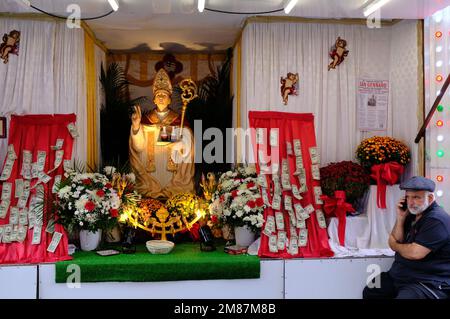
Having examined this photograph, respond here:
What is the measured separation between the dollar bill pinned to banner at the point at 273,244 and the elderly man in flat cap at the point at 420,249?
109cm

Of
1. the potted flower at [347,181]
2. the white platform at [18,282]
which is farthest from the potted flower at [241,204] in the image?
the white platform at [18,282]

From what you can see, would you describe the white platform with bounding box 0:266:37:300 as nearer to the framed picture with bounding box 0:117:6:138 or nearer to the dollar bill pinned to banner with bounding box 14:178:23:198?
the dollar bill pinned to banner with bounding box 14:178:23:198

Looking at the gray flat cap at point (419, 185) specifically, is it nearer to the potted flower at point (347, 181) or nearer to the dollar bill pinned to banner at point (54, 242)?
the potted flower at point (347, 181)

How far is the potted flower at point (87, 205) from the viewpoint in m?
4.73

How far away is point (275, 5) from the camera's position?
200 inches

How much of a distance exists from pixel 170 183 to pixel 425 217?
10.9 feet

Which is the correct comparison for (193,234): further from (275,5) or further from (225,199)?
(275,5)

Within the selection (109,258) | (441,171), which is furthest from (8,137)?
(441,171)

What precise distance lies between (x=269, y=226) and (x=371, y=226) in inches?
43.8

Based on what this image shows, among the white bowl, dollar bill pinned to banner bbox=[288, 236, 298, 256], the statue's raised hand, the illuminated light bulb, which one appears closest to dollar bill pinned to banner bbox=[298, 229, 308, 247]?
dollar bill pinned to banner bbox=[288, 236, 298, 256]

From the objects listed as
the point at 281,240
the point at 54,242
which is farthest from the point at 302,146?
the point at 54,242

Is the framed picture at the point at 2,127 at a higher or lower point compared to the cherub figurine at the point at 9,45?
lower

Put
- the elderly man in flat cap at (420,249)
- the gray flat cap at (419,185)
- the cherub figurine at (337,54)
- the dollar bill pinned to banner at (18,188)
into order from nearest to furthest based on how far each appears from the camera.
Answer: the elderly man in flat cap at (420,249) < the gray flat cap at (419,185) < the dollar bill pinned to banner at (18,188) < the cherub figurine at (337,54)

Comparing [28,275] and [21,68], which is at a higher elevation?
[21,68]
